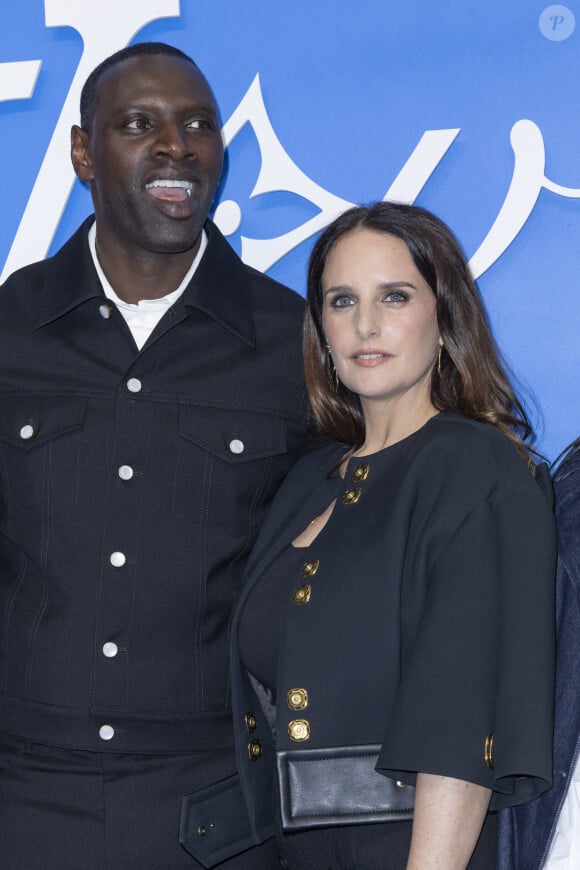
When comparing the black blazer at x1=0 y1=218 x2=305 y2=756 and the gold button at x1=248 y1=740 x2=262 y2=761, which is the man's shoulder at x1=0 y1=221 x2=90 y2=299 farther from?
the gold button at x1=248 y1=740 x2=262 y2=761

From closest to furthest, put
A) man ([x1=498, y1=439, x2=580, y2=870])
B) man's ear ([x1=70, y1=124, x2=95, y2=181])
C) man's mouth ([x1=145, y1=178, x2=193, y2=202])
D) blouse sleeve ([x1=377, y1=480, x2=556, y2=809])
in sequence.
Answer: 1. blouse sleeve ([x1=377, y1=480, x2=556, y2=809])
2. man ([x1=498, y1=439, x2=580, y2=870])
3. man's mouth ([x1=145, y1=178, x2=193, y2=202])
4. man's ear ([x1=70, y1=124, x2=95, y2=181])

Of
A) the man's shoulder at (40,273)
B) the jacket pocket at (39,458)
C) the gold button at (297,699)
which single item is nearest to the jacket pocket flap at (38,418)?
the jacket pocket at (39,458)

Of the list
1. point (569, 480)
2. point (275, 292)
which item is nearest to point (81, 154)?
point (275, 292)

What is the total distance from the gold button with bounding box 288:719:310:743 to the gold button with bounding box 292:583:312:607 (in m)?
0.16

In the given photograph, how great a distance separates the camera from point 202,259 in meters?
2.11

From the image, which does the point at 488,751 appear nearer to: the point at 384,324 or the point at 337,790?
the point at 337,790

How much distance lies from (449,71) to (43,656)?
1.33 meters

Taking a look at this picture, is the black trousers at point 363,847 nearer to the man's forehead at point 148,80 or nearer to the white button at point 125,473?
the white button at point 125,473

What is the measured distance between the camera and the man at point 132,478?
1881mm

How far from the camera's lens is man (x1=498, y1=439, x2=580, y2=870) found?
5.53 feet

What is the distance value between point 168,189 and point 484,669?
94cm

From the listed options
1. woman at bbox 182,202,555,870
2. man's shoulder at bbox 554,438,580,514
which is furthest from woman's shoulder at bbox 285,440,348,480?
man's shoulder at bbox 554,438,580,514

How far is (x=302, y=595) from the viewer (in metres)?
1.76

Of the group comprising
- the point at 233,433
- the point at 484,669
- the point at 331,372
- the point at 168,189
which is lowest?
the point at 484,669
